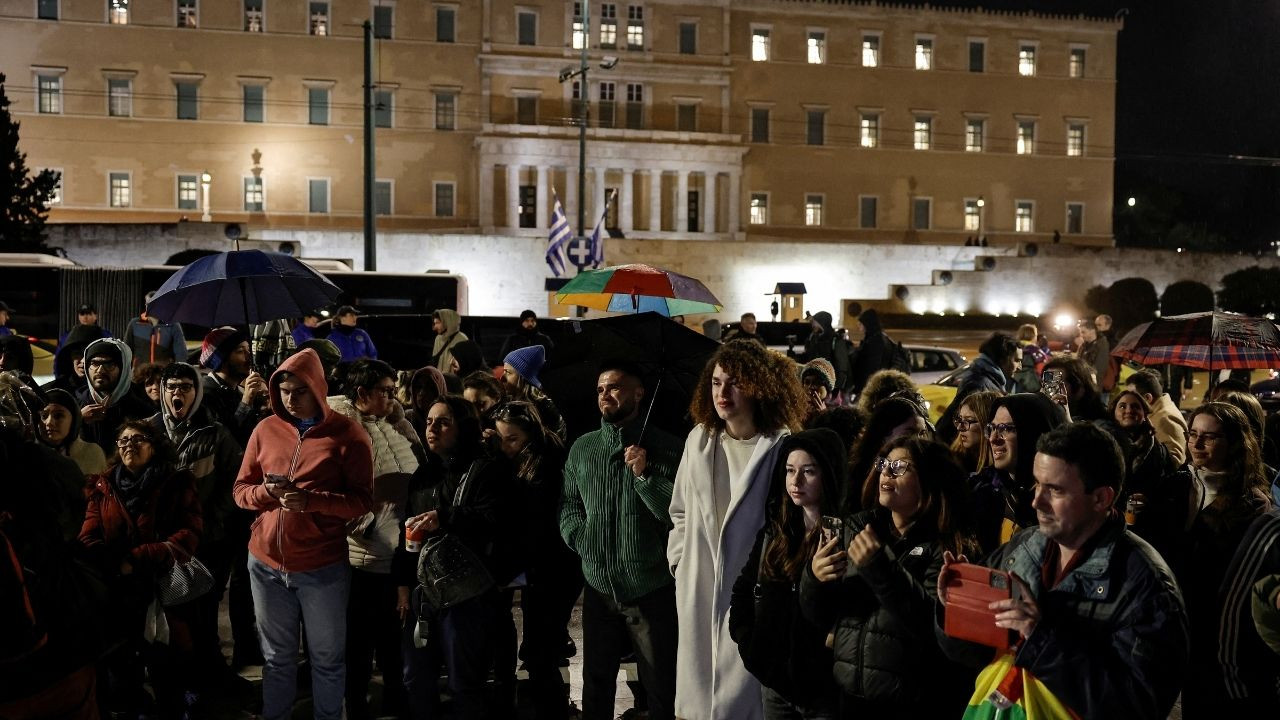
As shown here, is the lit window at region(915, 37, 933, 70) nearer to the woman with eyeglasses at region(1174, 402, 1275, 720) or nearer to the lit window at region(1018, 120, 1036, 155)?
the lit window at region(1018, 120, 1036, 155)

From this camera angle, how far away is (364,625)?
516 cm

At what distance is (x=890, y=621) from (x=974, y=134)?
49540 millimetres

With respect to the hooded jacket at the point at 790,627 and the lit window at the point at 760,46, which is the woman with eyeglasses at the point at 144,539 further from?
the lit window at the point at 760,46

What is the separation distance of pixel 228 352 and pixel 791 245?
36447 millimetres

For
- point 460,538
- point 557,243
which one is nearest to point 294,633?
point 460,538

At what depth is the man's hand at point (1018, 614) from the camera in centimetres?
267

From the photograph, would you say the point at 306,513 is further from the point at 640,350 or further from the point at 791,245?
the point at 791,245

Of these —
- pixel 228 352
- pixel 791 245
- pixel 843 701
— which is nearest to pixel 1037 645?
pixel 843 701

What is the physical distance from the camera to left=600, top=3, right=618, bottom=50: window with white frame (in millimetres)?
46062

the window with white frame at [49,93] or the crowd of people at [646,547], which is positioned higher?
the window with white frame at [49,93]

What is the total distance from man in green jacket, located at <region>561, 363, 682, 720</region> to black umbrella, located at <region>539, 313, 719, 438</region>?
0.15 meters

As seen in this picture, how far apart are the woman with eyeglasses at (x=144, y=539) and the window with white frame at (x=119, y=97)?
43.1 m

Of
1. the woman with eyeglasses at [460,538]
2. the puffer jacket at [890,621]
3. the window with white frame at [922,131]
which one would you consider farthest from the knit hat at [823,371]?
the window with white frame at [922,131]

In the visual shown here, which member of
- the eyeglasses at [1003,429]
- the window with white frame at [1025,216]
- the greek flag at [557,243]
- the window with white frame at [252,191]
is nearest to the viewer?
the eyeglasses at [1003,429]
